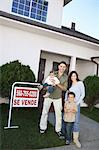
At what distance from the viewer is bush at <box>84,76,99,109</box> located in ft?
41.4

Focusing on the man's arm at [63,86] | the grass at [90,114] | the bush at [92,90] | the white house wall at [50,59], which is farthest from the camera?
the white house wall at [50,59]

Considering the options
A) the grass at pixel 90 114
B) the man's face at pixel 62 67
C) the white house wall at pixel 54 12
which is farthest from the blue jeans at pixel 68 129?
the white house wall at pixel 54 12

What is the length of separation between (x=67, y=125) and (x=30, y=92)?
5.01 feet

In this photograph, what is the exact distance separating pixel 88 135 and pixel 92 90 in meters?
4.86

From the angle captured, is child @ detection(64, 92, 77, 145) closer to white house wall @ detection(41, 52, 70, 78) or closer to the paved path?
the paved path

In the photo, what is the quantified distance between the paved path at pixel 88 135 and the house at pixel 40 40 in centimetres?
281

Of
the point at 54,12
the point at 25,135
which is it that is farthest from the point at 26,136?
the point at 54,12

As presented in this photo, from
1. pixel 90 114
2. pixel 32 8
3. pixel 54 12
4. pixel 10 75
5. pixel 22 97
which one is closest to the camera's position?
pixel 22 97

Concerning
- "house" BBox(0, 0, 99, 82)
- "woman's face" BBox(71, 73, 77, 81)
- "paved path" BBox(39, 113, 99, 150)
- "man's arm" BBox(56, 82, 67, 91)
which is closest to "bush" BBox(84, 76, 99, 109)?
"house" BBox(0, 0, 99, 82)

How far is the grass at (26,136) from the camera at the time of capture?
616 cm

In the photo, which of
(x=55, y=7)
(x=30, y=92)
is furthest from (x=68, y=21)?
(x=30, y=92)

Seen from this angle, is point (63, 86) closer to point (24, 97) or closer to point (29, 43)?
point (24, 97)

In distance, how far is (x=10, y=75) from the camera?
9414 mm

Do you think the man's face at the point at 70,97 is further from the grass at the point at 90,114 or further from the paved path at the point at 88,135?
the grass at the point at 90,114
